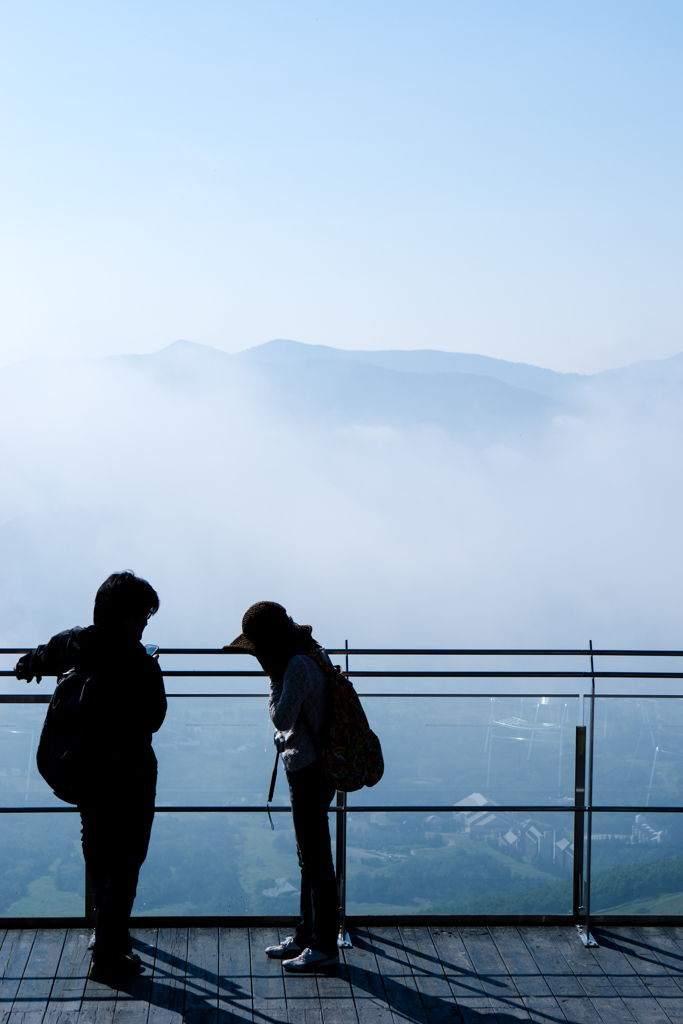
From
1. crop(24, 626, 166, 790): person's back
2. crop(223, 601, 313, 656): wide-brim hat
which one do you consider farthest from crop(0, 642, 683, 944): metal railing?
crop(24, 626, 166, 790): person's back

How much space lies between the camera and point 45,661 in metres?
3.43

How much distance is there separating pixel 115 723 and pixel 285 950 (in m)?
1.20

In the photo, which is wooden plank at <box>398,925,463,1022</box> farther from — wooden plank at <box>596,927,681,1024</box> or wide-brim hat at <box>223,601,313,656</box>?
wide-brim hat at <box>223,601,313,656</box>

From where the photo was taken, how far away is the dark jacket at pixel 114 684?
3.37 metres

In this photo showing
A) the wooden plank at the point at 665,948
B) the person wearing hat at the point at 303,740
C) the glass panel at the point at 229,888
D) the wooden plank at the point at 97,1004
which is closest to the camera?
the wooden plank at the point at 97,1004

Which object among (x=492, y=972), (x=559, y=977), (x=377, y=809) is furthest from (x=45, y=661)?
(x=559, y=977)

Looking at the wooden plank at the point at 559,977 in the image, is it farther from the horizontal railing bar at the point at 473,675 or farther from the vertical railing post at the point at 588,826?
the horizontal railing bar at the point at 473,675

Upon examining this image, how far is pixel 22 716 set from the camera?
13.8 feet

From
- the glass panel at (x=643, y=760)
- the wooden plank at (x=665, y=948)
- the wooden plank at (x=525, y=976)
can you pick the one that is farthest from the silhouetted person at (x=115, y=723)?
the glass panel at (x=643, y=760)

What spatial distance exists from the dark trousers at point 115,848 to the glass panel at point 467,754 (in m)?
1.00

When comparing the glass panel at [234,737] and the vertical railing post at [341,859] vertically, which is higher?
the glass panel at [234,737]

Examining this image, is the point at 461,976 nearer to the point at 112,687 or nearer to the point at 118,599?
the point at 112,687

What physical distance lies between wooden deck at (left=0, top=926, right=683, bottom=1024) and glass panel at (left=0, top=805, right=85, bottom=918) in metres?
0.12

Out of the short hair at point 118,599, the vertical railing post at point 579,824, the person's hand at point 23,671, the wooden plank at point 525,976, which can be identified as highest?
the short hair at point 118,599
